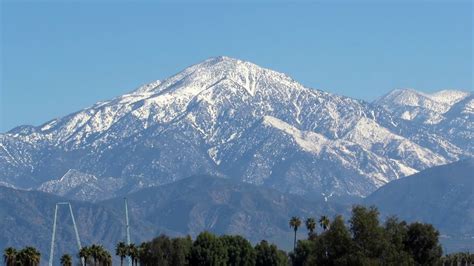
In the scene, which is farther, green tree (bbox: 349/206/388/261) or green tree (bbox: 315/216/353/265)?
green tree (bbox: 349/206/388/261)

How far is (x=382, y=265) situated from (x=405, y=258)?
641 cm

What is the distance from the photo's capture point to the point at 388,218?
19338cm

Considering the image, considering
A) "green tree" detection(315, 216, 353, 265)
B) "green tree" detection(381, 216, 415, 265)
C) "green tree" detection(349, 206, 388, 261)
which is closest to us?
"green tree" detection(315, 216, 353, 265)

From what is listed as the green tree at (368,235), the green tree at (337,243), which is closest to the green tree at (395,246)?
the green tree at (368,235)

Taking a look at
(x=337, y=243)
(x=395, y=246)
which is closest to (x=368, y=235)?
(x=337, y=243)

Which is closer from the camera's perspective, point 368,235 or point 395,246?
point 368,235

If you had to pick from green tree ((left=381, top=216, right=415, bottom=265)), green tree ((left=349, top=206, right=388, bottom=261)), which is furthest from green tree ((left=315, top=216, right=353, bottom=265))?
green tree ((left=381, top=216, right=415, bottom=265))

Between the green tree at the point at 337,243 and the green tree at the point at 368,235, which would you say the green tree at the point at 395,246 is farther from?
the green tree at the point at 337,243

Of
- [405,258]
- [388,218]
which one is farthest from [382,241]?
[388,218]

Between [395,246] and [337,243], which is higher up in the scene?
[395,246]

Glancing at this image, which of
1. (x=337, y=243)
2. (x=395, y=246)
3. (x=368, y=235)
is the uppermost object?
(x=395, y=246)

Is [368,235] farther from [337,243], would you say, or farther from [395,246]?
[395,246]

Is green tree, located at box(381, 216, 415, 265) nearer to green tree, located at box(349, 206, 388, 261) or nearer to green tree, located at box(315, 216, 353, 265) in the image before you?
green tree, located at box(349, 206, 388, 261)

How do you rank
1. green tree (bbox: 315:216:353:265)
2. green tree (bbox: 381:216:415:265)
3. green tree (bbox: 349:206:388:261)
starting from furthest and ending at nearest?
green tree (bbox: 349:206:388:261)
green tree (bbox: 381:216:415:265)
green tree (bbox: 315:216:353:265)
